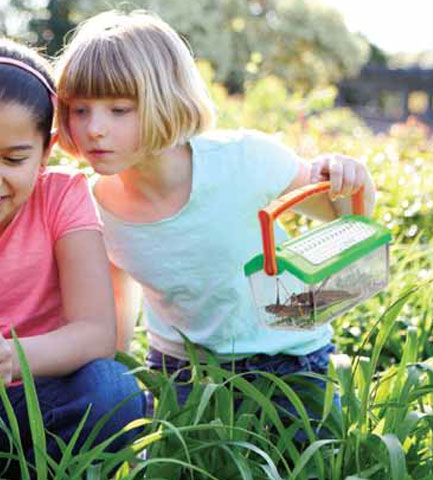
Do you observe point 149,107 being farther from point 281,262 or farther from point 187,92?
point 281,262

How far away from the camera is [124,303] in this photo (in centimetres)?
249

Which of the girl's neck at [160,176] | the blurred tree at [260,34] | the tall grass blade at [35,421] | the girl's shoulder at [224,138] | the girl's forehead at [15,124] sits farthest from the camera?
the blurred tree at [260,34]

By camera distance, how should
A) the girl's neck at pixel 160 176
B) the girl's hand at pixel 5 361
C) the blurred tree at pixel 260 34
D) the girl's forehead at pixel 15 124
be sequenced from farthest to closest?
the blurred tree at pixel 260 34 < the girl's neck at pixel 160 176 < the girl's forehead at pixel 15 124 < the girl's hand at pixel 5 361

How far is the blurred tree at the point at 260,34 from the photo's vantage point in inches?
856

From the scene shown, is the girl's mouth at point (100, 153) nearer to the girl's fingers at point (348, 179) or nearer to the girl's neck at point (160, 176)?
the girl's neck at point (160, 176)

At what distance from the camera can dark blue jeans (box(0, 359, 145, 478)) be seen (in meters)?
1.90

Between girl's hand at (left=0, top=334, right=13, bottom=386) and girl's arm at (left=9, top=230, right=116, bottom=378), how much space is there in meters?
0.07

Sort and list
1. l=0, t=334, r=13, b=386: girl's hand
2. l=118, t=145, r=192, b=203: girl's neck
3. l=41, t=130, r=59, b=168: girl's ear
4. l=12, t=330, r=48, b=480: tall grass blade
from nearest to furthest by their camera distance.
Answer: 1. l=12, t=330, r=48, b=480: tall grass blade
2. l=0, t=334, r=13, b=386: girl's hand
3. l=41, t=130, r=59, b=168: girl's ear
4. l=118, t=145, r=192, b=203: girl's neck

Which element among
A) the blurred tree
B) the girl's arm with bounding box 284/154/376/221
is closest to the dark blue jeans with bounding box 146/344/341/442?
the girl's arm with bounding box 284/154/376/221

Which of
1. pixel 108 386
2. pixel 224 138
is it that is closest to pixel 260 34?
pixel 224 138

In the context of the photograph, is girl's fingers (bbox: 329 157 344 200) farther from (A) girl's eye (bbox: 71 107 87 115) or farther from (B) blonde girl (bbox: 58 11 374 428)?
(A) girl's eye (bbox: 71 107 87 115)

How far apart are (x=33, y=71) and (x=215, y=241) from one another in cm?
60

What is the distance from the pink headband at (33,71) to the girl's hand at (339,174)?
0.56 meters

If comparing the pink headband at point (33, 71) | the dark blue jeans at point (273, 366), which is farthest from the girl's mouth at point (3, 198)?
the dark blue jeans at point (273, 366)
